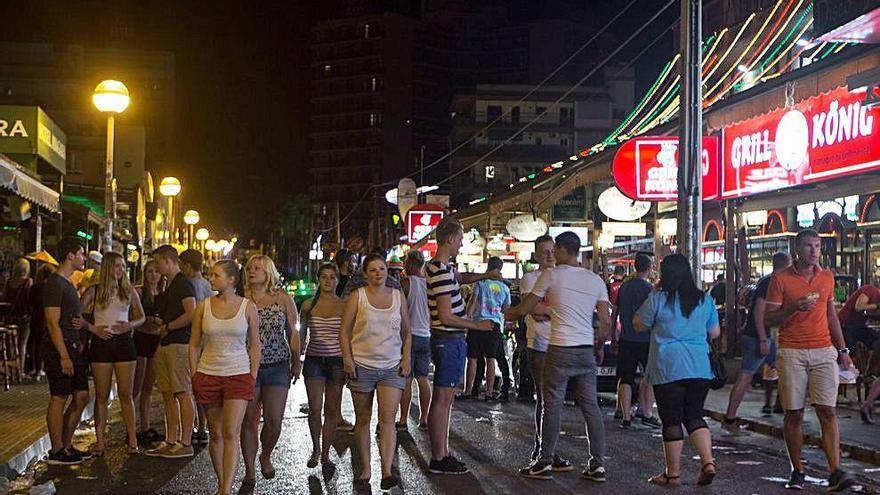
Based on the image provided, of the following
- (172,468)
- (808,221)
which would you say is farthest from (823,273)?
(808,221)

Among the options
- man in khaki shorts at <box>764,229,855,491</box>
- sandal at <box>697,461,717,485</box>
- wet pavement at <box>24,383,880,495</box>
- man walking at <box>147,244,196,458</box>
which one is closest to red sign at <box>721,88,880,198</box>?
wet pavement at <box>24,383,880,495</box>

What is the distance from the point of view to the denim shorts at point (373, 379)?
885 cm

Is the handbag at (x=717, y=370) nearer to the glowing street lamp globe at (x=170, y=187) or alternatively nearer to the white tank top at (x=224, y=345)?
the white tank top at (x=224, y=345)

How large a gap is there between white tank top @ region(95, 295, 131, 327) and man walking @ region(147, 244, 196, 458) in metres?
0.40

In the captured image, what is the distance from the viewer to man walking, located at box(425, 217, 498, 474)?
966 cm

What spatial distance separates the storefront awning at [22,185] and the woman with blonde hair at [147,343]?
483cm

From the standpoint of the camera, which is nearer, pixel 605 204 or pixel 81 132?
pixel 605 204

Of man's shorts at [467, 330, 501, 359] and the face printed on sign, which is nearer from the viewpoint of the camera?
the face printed on sign

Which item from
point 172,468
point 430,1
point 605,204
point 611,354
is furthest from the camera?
point 430,1

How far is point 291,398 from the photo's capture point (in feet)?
53.7

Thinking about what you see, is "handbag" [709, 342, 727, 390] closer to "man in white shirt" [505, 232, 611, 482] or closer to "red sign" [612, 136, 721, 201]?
"man in white shirt" [505, 232, 611, 482]

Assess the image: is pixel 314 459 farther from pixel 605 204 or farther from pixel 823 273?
pixel 605 204

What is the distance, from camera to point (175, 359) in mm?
10664

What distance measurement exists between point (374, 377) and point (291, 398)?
776 cm
